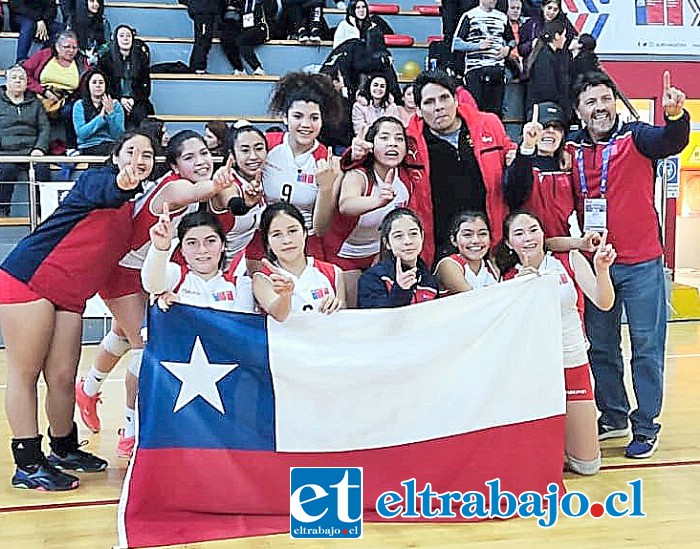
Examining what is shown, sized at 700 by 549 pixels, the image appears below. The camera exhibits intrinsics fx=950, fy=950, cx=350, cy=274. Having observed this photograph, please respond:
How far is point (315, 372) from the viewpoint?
10.1 feet

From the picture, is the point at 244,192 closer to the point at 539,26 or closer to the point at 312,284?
the point at 312,284

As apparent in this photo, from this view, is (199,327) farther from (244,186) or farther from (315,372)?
(244,186)

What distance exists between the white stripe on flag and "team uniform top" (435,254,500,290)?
248mm

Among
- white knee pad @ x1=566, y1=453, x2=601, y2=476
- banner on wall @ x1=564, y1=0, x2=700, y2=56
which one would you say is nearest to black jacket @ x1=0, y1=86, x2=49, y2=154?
white knee pad @ x1=566, y1=453, x2=601, y2=476

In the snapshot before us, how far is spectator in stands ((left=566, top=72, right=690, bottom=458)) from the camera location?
149 inches

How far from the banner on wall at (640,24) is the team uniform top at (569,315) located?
636 centimetres

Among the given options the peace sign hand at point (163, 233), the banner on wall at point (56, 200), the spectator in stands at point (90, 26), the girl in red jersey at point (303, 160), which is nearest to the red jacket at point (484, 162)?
the girl in red jersey at point (303, 160)

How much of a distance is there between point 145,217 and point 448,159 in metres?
1.17

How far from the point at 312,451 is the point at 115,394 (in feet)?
7.86

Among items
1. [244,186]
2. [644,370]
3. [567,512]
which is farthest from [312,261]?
[644,370]

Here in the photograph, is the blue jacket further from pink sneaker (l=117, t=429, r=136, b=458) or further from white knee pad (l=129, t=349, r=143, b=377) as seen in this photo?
pink sneaker (l=117, t=429, r=136, b=458)

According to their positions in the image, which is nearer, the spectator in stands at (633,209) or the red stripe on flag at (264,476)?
the red stripe on flag at (264,476)

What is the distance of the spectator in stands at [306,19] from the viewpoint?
28.1 feet

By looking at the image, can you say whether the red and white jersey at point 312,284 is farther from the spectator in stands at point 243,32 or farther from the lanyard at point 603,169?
the spectator in stands at point 243,32
